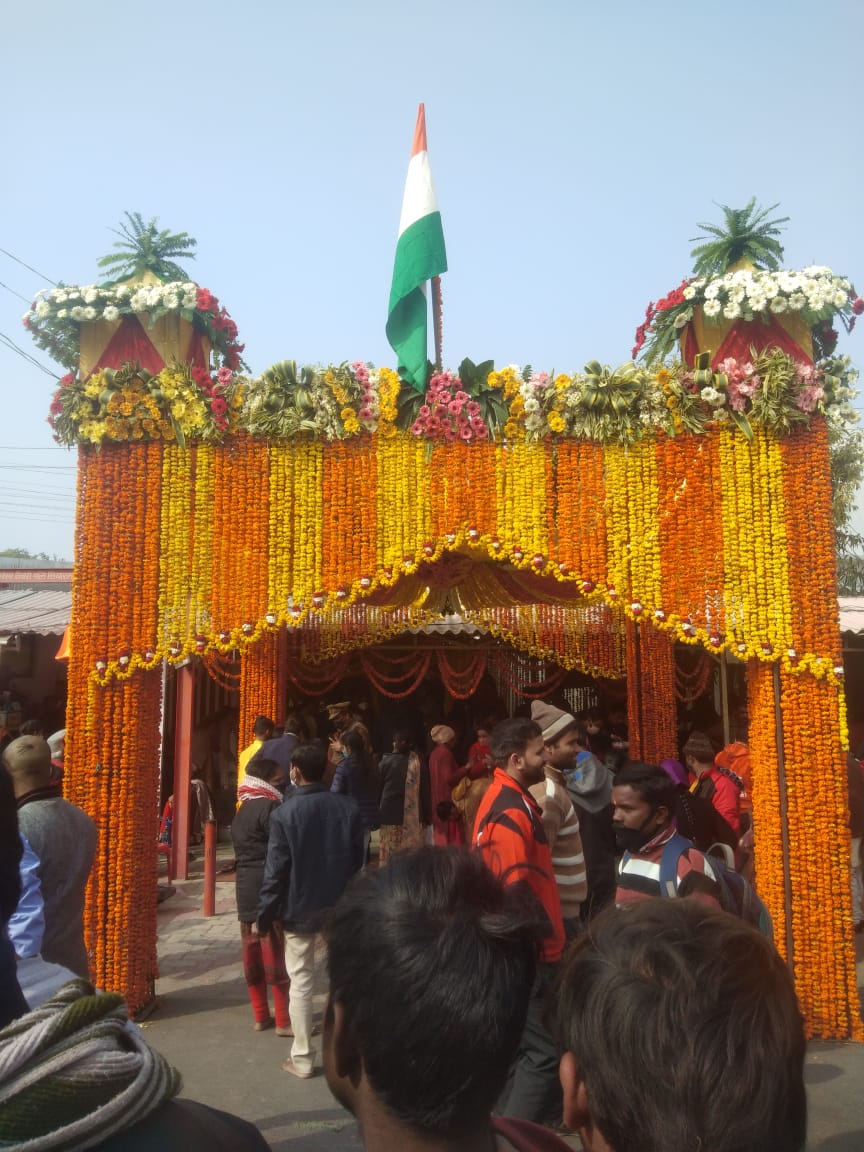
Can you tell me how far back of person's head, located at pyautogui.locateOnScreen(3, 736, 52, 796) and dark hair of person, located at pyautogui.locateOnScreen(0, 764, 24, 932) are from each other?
1.75 metres

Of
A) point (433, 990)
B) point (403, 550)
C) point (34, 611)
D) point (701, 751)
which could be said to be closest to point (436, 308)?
point (403, 550)

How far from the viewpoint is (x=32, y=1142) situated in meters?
1.25

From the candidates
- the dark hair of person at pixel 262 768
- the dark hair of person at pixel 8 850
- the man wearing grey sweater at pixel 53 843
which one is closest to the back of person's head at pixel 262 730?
the dark hair of person at pixel 262 768

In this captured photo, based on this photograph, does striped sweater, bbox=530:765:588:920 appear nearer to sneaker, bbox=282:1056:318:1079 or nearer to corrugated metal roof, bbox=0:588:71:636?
sneaker, bbox=282:1056:318:1079

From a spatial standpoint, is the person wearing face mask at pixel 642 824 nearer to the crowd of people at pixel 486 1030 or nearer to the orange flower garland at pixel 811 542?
the crowd of people at pixel 486 1030

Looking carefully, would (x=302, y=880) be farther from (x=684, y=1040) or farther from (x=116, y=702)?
(x=684, y=1040)

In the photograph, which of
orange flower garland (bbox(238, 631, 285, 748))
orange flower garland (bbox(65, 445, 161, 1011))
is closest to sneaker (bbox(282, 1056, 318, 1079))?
orange flower garland (bbox(65, 445, 161, 1011))

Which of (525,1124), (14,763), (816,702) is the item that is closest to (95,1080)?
(525,1124)

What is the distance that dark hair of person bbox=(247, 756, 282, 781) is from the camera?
5.94m

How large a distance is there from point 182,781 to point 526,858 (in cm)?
770

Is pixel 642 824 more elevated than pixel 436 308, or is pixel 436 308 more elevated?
pixel 436 308

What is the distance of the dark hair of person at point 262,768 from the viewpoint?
19.5 feet

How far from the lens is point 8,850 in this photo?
2.29 metres

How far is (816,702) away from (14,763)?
4.77 meters
